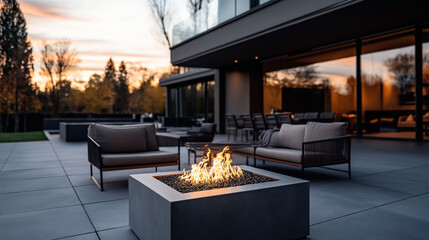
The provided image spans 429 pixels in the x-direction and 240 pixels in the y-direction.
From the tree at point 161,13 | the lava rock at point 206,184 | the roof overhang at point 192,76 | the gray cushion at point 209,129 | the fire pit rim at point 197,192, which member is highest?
the tree at point 161,13

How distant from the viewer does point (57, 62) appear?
2239cm

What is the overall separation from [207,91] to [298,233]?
15.9 meters

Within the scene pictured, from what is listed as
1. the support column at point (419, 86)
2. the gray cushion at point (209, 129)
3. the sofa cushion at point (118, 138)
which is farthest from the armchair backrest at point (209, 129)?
the support column at point (419, 86)

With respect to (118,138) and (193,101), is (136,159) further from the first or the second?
(193,101)

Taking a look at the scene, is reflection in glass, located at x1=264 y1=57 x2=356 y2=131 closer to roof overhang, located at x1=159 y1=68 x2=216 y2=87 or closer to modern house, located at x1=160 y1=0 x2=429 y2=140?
modern house, located at x1=160 y1=0 x2=429 y2=140

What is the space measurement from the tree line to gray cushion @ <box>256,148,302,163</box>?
70.0 feet

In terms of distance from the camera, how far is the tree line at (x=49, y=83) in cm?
2102

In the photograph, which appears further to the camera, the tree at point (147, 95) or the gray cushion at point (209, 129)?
the tree at point (147, 95)

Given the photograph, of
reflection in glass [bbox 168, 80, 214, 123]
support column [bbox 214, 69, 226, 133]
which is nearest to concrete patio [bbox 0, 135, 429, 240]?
support column [bbox 214, 69, 226, 133]

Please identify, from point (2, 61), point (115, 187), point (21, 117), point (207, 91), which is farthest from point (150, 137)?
point (2, 61)

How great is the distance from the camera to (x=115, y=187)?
405cm

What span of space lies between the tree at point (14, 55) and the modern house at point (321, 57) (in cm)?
1380

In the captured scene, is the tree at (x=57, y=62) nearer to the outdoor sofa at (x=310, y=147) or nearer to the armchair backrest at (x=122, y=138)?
the armchair backrest at (x=122, y=138)

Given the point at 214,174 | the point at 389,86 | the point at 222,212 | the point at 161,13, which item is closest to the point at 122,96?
the point at 161,13
